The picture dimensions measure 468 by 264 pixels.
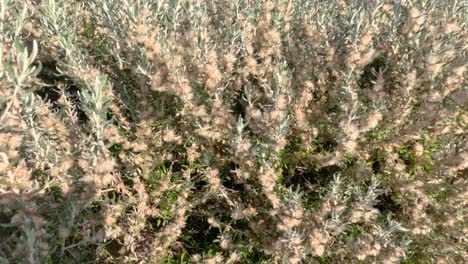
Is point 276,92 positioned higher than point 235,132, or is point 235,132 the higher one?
point 276,92

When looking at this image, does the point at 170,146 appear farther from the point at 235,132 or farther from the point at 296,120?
the point at 296,120

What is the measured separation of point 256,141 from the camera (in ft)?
7.22

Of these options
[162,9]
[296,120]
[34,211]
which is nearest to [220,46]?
[162,9]

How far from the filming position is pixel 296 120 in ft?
7.64

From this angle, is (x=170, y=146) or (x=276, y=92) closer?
(x=276, y=92)

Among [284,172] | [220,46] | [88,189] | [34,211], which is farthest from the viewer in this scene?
[284,172]

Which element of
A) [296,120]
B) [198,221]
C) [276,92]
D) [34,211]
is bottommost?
[198,221]

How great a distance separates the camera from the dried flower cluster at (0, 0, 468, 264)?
6.59 ft

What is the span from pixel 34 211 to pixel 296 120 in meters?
1.46

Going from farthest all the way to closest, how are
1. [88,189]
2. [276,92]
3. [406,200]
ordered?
[406,200]
[276,92]
[88,189]

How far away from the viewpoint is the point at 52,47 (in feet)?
8.18

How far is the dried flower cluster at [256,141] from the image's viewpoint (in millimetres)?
2008

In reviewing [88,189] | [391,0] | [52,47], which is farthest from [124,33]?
[391,0]

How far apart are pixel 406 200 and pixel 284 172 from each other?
30.4 inches
